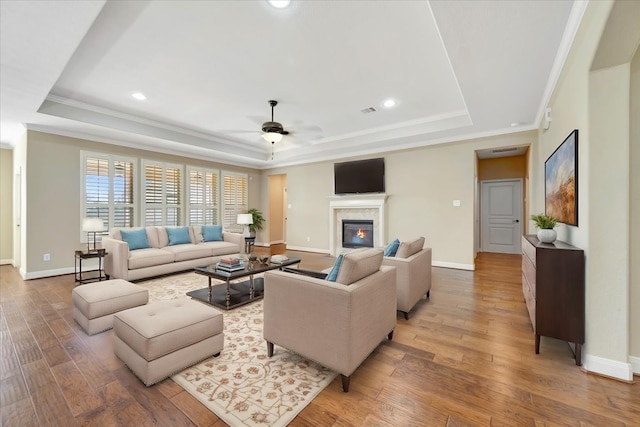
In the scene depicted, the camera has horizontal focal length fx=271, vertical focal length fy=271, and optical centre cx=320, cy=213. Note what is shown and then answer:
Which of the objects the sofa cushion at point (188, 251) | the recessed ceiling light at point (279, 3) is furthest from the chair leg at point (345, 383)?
the sofa cushion at point (188, 251)

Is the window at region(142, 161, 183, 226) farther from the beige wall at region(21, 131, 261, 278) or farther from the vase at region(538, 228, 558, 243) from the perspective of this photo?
the vase at region(538, 228, 558, 243)

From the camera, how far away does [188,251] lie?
200 inches

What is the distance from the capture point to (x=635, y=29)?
171cm

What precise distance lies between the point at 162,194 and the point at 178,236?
1.51m

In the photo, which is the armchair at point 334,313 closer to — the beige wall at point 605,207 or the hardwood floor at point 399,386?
the hardwood floor at point 399,386

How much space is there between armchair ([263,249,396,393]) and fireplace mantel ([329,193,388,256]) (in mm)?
4146

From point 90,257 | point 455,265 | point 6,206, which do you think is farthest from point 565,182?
point 6,206

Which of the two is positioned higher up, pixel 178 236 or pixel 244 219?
pixel 244 219

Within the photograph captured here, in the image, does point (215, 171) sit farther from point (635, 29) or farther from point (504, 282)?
point (635, 29)

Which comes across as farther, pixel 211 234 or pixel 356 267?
pixel 211 234

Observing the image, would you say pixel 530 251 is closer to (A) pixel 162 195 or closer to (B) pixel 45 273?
(A) pixel 162 195

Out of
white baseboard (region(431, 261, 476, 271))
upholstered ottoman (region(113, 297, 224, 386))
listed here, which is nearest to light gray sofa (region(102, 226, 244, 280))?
upholstered ottoman (region(113, 297, 224, 386))

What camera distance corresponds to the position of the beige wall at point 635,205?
1.95 m

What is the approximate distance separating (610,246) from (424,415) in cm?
179
